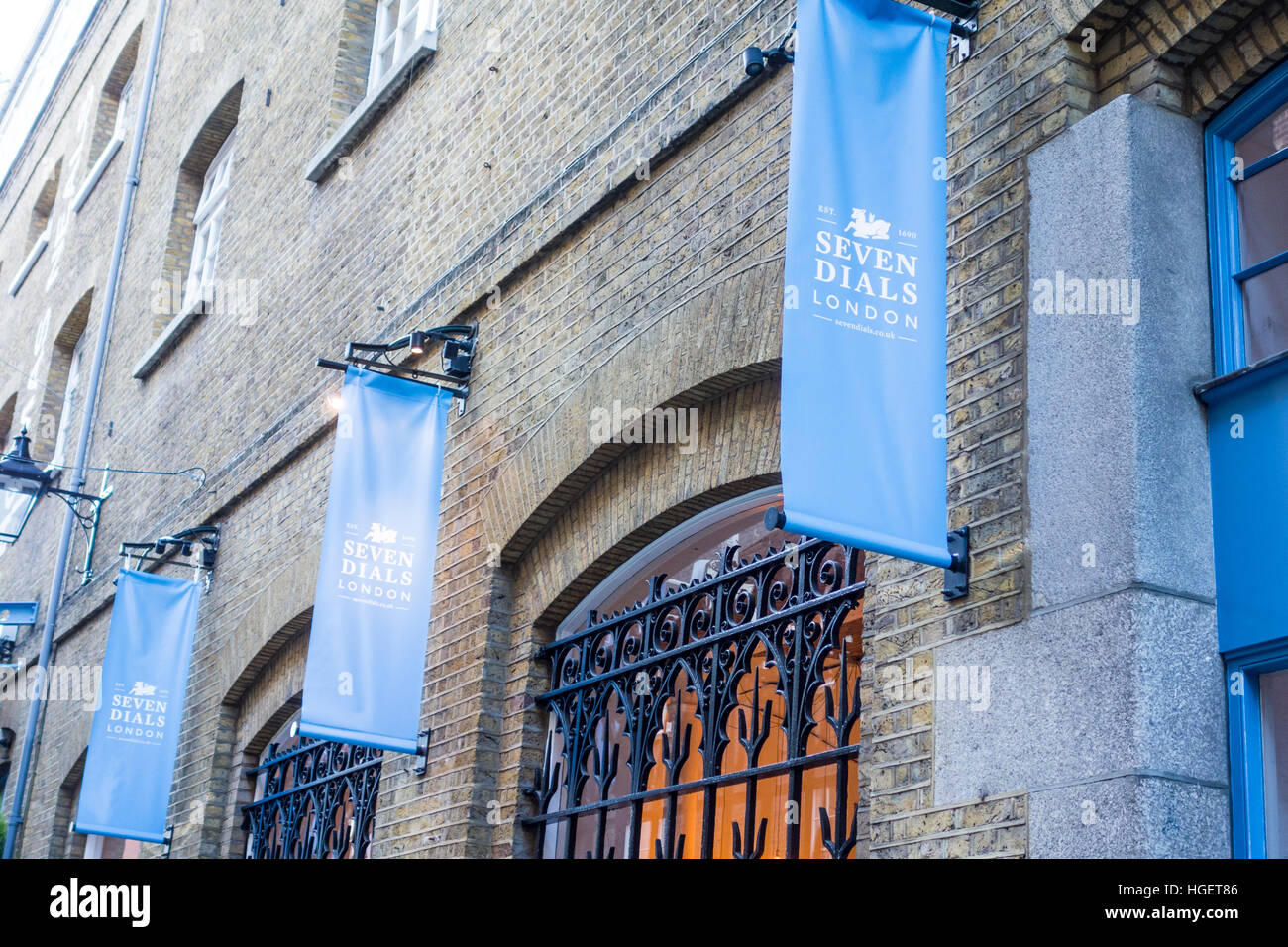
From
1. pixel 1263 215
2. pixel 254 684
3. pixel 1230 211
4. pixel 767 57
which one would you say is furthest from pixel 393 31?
pixel 1263 215

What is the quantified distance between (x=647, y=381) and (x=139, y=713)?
5.62m

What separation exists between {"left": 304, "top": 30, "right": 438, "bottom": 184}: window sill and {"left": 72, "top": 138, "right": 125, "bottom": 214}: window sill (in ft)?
24.8

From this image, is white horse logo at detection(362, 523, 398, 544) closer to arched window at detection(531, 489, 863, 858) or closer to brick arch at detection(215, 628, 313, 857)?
arched window at detection(531, 489, 863, 858)

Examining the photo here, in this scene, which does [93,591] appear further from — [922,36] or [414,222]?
[922,36]

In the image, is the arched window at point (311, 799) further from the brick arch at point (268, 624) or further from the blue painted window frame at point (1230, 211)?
the blue painted window frame at point (1230, 211)

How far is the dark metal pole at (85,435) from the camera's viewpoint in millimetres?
15266

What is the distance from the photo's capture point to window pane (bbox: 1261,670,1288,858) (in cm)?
455

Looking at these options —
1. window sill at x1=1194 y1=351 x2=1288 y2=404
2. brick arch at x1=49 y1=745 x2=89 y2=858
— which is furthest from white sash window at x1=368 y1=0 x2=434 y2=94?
window sill at x1=1194 y1=351 x2=1288 y2=404

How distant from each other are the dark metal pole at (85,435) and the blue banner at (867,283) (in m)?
11.6
